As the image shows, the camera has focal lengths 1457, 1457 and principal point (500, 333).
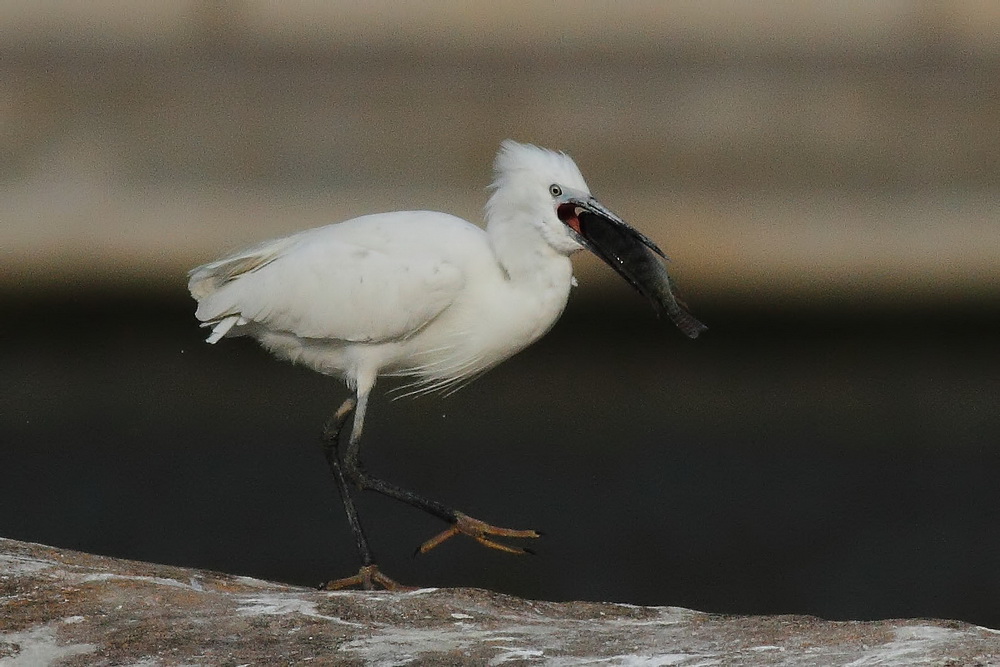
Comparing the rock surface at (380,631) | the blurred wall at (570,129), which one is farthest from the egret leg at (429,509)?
the blurred wall at (570,129)

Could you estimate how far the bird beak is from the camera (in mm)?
5570

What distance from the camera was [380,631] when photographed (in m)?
4.16

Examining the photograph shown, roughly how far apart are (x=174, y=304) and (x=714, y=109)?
485 cm

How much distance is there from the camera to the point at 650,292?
18.6 ft

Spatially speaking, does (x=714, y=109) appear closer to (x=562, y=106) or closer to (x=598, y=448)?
(x=562, y=106)

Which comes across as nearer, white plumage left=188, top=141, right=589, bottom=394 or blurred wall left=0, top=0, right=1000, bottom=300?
white plumage left=188, top=141, right=589, bottom=394

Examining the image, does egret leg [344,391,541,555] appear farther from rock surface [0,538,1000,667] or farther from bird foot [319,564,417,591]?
rock surface [0,538,1000,667]

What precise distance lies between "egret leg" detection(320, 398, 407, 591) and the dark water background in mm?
3561

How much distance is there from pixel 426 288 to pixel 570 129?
6105mm

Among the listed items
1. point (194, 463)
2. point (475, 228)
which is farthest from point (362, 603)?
point (194, 463)

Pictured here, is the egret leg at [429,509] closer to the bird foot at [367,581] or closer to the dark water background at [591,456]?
the bird foot at [367,581]

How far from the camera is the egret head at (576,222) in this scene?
18.3 ft

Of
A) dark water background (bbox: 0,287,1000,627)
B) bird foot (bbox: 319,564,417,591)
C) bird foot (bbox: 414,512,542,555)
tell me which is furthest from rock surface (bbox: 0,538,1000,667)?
dark water background (bbox: 0,287,1000,627)

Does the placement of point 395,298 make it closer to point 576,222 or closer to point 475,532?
point 576,222
